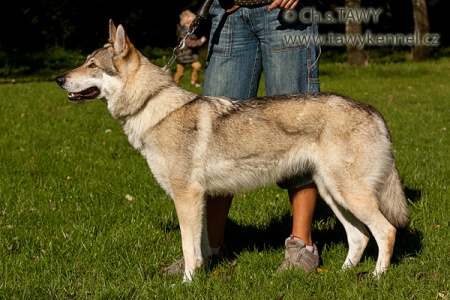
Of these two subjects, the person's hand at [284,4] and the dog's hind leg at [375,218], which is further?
the person's hand at [284,4]

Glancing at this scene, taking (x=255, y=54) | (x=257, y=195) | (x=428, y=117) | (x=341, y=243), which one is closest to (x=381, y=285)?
(x=341, y=243)

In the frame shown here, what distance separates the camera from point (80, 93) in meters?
4.07

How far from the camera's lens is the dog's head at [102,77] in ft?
13.2

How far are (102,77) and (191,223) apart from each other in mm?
1162

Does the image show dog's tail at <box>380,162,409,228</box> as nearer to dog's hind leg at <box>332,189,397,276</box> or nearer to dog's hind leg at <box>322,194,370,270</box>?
dog's hind leg at <box>332,189,397,276</box>

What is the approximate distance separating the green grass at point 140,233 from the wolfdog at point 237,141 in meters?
0.30

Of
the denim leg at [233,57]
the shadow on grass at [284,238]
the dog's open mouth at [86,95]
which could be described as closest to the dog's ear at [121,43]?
the dog's open mouth at [86,95]

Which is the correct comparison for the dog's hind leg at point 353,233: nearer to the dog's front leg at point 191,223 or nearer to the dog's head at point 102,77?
the dog's front leg at point 191,223

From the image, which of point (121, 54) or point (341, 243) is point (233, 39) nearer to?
point (121, 54)

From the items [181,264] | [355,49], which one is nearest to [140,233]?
[181,264]

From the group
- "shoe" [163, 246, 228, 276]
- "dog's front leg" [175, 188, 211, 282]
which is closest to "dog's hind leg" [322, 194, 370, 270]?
"shoe" [163, 246, 228, 276]

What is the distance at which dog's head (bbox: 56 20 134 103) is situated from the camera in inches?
158

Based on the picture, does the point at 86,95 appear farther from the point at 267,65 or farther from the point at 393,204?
the point at 393,204

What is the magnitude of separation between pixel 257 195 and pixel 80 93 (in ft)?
7.11
